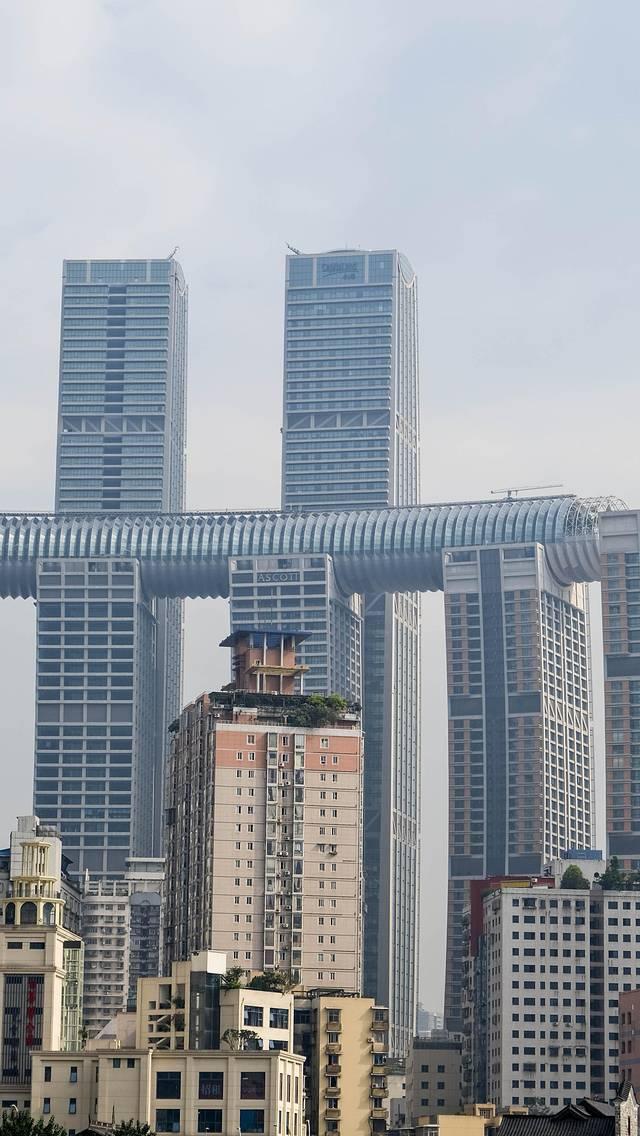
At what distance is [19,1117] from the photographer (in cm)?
16538

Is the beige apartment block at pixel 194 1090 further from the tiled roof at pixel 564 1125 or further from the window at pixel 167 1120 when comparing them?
the tiled roof at pixel 564 1125

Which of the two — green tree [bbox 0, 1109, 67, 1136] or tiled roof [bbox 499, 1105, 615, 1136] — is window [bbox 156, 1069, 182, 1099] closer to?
green tree [bbox 0, 1109, 67, 1136]

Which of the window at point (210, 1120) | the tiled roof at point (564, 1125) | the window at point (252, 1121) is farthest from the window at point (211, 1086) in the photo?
the tiled roof at point (564, 1125)

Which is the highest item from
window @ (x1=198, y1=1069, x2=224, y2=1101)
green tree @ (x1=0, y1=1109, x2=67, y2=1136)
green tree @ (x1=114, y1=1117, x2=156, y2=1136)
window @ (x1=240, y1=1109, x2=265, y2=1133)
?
window @ (x1=198, y1=1069, x2=224, y2=1101)

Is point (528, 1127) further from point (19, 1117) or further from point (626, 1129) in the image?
point (19, 1117)

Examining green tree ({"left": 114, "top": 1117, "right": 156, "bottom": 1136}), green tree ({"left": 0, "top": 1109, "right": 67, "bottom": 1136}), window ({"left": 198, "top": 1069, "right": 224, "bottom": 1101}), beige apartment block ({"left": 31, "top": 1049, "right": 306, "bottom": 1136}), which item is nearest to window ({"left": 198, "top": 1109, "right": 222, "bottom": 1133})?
beige apartment block ({"left": 31, "top": 1049, "right": 306, "bottom": 1136})

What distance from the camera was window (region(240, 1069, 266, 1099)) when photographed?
196 meters

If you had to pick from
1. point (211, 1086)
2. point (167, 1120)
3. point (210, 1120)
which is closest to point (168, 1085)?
point (167, 1120)

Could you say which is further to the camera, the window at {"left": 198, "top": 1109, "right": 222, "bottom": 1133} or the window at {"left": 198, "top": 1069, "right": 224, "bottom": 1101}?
the window at {"left": 198, "top": 1069, "right": 224, "bottom": 1101}

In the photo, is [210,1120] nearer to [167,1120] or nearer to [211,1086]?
[211,1086]

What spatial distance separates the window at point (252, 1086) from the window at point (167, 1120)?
5503 millimetres

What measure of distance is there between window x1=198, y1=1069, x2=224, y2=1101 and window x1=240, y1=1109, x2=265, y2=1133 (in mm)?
2286

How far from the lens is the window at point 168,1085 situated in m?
196

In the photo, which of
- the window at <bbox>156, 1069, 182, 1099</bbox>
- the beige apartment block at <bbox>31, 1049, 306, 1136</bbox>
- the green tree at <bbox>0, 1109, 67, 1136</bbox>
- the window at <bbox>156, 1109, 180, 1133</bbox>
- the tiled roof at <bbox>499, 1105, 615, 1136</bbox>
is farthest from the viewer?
the window at <bbox>156, 1069, 182, 1099</bbox>
